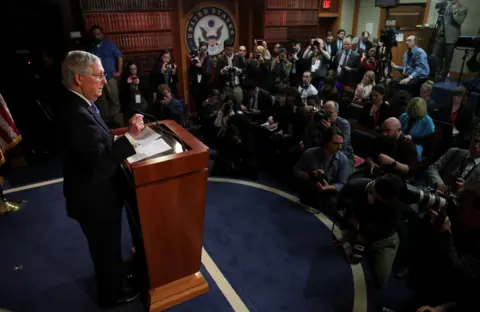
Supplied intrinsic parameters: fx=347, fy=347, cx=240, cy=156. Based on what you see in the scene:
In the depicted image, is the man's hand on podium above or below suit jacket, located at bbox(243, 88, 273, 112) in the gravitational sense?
above

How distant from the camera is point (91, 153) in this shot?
168 cm

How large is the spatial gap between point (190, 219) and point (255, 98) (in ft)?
11.3

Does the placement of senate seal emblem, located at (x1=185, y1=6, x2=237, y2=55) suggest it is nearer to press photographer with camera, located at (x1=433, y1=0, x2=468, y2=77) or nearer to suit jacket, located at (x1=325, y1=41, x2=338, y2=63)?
suit jacket, located at (x1=325, y1=41, x2=338, y2=63)

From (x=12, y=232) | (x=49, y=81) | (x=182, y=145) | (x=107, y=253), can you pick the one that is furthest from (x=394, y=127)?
(x=49, y=81)

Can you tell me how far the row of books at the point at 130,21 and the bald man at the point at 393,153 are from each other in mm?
4436

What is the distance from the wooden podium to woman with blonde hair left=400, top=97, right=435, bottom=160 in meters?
2.46

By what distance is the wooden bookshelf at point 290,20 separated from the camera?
7.24 meters

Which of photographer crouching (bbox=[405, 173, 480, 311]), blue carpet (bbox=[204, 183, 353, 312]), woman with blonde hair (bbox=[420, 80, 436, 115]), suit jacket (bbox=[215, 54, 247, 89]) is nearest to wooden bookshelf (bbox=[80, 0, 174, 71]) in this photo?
suit jacket (bbox=[215, 54, 247, 89])

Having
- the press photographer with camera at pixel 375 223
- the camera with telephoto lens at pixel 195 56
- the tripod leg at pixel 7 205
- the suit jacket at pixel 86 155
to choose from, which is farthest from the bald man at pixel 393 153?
the camera with telephoto lens at pixel 195 56

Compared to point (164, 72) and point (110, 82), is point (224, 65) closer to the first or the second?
point (164, 72)

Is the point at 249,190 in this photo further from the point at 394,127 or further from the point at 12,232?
the point at 12,232

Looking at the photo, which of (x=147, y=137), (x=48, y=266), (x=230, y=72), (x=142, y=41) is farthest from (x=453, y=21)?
(x=48, y=266)

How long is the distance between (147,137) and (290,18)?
6414 mm

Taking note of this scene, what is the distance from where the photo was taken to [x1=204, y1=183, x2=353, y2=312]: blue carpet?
241 centimetres
